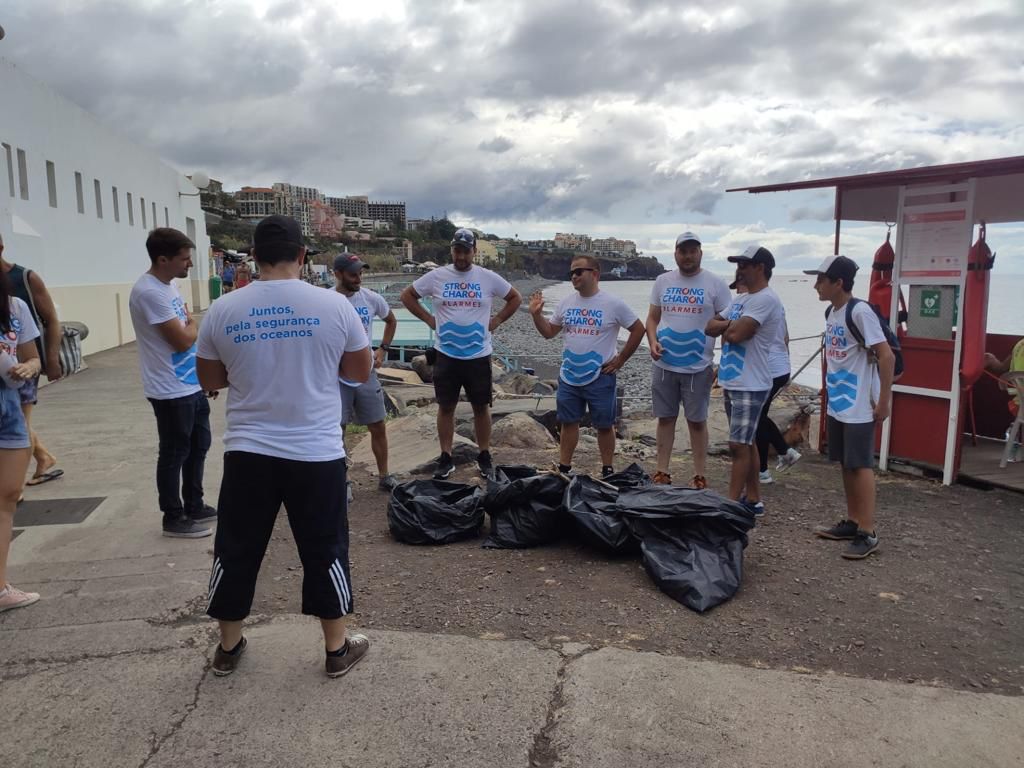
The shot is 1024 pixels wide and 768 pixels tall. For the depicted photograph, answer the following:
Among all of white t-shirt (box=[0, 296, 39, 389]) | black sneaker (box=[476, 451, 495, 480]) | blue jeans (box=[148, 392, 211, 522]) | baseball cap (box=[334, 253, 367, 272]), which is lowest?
black sneaker (box=[476, 451, 495, 480])

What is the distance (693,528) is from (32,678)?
290 centimetres

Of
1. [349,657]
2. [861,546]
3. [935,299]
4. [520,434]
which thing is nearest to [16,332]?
[349,657]

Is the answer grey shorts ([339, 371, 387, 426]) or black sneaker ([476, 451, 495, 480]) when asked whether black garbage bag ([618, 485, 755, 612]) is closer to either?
black sneaker ([476, 451, 495, 480])

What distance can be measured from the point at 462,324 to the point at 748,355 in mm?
2075

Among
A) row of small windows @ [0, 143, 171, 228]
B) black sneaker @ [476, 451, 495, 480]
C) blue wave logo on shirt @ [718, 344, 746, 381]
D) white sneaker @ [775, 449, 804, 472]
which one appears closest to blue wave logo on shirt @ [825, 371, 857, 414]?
blue wave logo on shirt @ [718, 344, 746, 381]

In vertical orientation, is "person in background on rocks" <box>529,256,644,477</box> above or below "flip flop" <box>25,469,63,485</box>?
above

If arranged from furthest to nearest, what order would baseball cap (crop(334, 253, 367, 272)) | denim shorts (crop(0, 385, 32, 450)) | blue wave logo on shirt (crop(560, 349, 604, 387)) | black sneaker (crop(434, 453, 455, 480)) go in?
black sneaker (crop(434, 453, 455, 480)) < blue wave logo on shirt (crop(560, 349, 604, 387)) < baseball cap (crop(334, 253, 367, 272)) < denim shorts (crop(0, 385, 32, 450))

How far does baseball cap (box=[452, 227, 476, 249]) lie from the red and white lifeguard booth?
254 cm

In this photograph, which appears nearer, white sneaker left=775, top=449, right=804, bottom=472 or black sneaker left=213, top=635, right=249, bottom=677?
black sneaker left=213, top=635, right=249, bottom=677

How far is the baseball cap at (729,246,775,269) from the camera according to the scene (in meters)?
4.71

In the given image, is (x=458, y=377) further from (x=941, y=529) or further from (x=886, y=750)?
(x=886, y=750)

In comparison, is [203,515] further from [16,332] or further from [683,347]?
[683,347]

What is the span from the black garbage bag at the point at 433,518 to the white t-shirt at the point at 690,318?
1.85 meters

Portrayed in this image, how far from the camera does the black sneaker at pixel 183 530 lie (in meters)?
4.43
